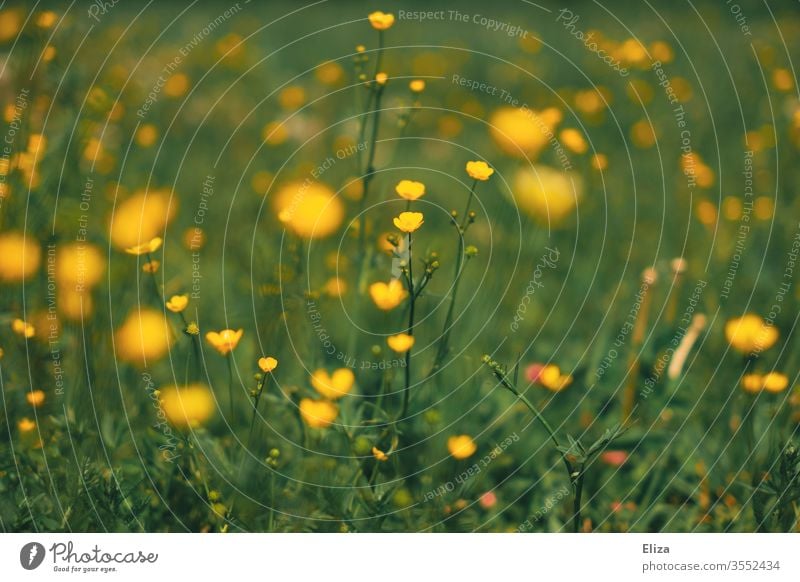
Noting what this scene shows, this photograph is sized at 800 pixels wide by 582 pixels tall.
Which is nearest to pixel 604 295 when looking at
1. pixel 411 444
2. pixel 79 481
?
pixel 411 444

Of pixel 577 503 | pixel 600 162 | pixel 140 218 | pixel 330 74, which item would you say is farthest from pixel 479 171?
pixel 330 74

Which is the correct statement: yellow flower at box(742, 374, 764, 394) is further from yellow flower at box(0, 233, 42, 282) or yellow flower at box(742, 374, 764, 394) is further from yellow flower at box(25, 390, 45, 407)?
yellow flower at box(0, 233, 42, 282)

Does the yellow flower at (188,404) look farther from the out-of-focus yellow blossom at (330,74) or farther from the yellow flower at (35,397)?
the out-of-focus yellow blossom at (330,74)

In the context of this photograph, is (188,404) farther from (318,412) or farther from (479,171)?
(479,171)

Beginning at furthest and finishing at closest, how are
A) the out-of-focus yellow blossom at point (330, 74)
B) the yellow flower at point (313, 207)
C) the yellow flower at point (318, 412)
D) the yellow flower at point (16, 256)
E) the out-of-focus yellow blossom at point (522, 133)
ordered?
1. the out-of-focus yellow blossom at point (330, 74)
2. the out-of-focus yellow blossom at point (522, 133)
3. the yellow flower at point (313, 207)
4. the yellow flower at point (16, 256)
5. the yellow flower at point (318, 412)
